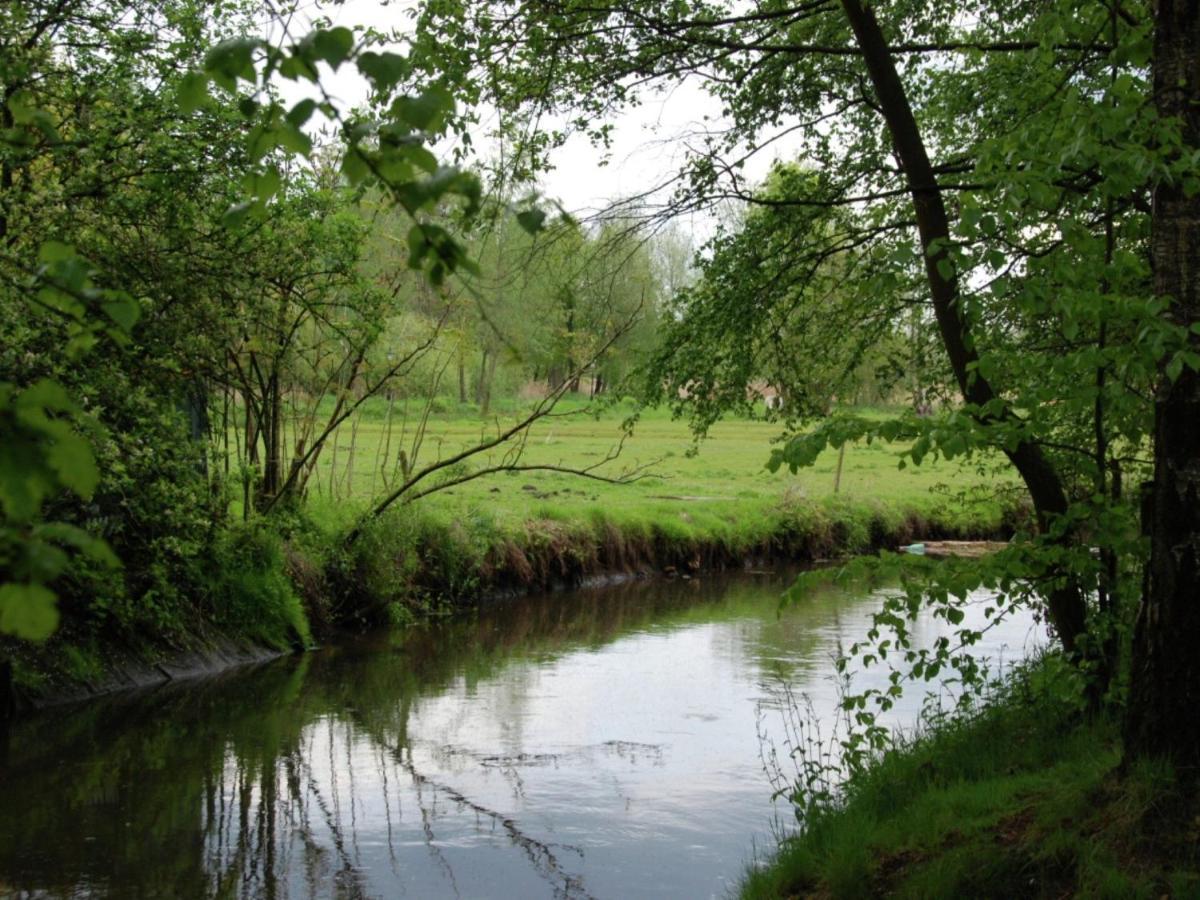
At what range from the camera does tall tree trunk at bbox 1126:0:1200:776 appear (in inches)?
189

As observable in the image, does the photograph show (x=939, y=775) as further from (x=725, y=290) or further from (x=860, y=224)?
(x=860, y=224)

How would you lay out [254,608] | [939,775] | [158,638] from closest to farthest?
[939,775] → [158,638] → [254,608]

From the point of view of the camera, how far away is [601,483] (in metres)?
27.1

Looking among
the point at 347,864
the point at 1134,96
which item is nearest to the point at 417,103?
the point at 1134,96

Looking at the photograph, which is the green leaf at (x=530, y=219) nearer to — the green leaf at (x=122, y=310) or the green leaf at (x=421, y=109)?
the green leaf at (x=421, y=109)

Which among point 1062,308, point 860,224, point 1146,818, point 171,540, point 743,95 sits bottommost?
point 1146,818

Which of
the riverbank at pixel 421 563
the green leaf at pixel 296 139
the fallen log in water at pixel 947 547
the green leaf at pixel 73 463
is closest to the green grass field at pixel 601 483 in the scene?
the riverbank at pixel 421 563

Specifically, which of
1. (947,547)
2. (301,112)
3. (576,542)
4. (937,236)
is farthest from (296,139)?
(947,547)

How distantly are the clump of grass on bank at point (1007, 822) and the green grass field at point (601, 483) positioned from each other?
284 cm

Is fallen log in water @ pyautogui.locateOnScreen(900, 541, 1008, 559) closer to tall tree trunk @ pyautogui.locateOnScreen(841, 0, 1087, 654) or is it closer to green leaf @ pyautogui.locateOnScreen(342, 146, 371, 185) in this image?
tall tree trunk @ pyautogui.locateOnScreen(841, 0, 1087, 654)

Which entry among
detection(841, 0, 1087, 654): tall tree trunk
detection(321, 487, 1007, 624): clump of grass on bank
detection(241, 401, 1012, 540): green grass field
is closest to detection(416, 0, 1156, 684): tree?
detection(841, 0, 1087, 654): tall tree trunk

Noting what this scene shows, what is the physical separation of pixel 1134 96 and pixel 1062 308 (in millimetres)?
896

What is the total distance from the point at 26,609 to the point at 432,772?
8.78 m

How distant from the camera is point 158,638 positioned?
13.4 metres
